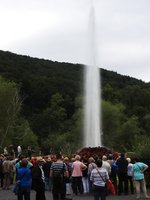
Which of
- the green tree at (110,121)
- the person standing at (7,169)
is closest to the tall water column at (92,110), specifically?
the person standing at (7,169)

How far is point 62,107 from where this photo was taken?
4459 inches

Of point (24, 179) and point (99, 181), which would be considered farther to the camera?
point (24, 179)

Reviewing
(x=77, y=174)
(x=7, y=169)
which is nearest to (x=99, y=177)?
(x=77, y=174)

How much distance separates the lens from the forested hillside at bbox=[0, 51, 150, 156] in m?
82.4

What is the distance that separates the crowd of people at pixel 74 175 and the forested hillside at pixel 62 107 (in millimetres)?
36753

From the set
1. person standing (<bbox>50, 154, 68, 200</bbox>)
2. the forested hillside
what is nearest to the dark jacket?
person standing (<bbox>50, 154, 68, 200</bbox>)

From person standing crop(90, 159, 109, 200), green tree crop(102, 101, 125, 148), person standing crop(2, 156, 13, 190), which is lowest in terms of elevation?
person standing crop(90, 159, 109, 200)

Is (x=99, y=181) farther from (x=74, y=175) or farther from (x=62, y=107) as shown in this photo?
(x=62, y=107)

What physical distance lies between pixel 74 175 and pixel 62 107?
→ 89.4 meters

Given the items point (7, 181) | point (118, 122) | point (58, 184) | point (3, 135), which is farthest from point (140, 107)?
point (58, 184)

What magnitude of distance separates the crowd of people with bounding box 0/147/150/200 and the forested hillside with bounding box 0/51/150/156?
36.8 m

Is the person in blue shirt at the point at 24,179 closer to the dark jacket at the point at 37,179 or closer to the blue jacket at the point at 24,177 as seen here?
the blue jacket at the point at 24,177

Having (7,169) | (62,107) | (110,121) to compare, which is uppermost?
(62,107)

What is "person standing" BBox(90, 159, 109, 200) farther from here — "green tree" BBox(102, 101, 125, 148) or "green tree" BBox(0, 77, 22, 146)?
"green tree" BBox(102, 101, 125, 148)
